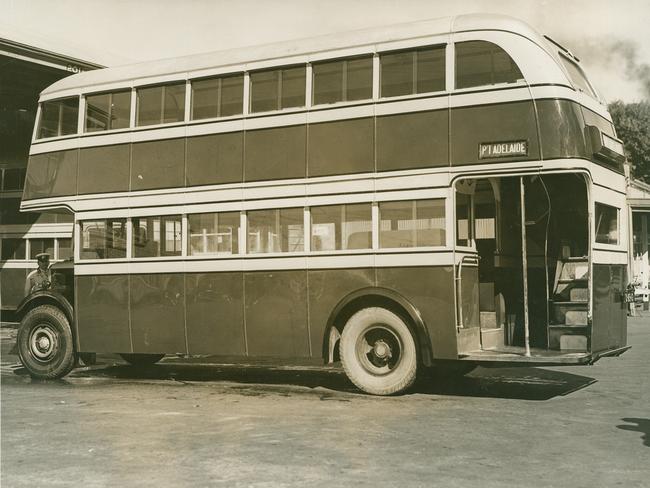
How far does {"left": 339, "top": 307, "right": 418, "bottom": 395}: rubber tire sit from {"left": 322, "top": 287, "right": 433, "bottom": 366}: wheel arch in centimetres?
7

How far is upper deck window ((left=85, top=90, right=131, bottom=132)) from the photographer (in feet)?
33.5

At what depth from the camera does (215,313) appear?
9453 mm

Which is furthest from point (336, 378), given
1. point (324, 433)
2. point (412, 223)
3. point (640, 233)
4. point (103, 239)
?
point (640, 233)

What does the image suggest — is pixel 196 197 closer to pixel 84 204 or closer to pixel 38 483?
pixel 84 204

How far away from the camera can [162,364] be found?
1286 cm

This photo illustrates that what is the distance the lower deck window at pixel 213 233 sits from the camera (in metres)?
9.39

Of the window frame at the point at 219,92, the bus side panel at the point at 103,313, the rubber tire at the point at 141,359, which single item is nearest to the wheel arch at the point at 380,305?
the window frame at the point at 219,92

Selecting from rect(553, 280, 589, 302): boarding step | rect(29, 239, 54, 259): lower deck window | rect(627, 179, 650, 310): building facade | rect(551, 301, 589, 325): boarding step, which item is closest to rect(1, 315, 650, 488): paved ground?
rect(551, 301, 589, 325): boarding step

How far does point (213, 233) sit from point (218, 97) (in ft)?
5.65

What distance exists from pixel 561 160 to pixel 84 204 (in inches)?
249

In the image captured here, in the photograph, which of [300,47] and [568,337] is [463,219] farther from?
[300,47]

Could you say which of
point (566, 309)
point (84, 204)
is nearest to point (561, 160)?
point (566, 309)

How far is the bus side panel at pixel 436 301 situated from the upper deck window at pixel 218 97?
3.10m

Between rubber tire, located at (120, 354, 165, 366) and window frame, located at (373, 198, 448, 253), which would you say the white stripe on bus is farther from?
rubber tire, located at (120, 354, 165, 366)
